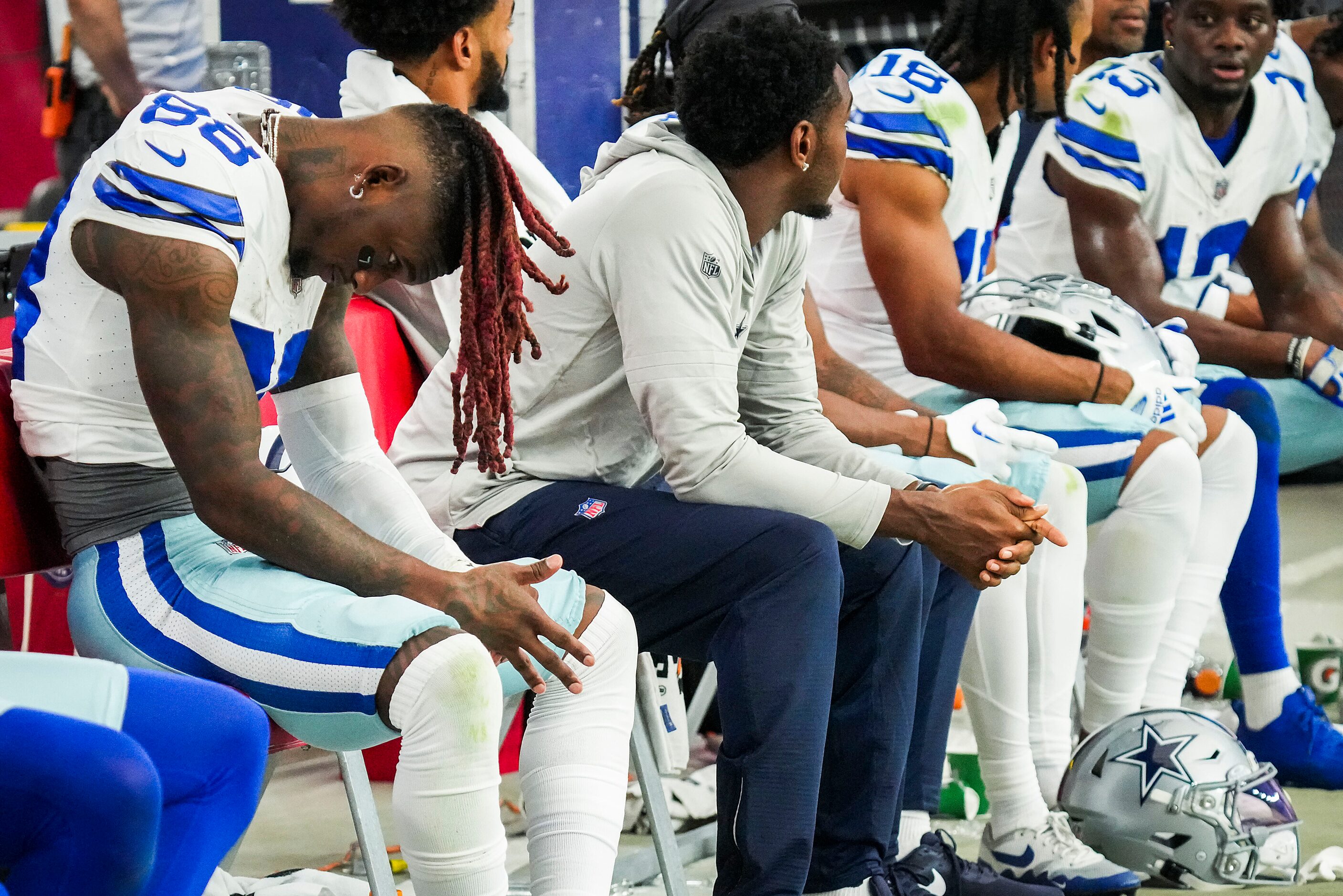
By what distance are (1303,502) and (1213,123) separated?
344 cm

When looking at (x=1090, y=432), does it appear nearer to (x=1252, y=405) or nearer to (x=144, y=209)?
(x=1252, y=405)

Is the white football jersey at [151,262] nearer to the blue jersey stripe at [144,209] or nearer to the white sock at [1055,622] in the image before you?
the blue jersey stripe at [144,209]

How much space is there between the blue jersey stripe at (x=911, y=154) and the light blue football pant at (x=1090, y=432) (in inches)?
16.5

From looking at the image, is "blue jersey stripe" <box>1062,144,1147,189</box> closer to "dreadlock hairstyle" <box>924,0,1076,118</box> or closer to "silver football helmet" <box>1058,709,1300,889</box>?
"dreadlock hairstyle" <box>924,0,1076,118</box>

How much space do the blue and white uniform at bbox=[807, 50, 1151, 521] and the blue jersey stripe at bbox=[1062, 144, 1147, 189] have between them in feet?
1.72

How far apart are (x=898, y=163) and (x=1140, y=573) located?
83 cm

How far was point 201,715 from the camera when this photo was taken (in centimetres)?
144

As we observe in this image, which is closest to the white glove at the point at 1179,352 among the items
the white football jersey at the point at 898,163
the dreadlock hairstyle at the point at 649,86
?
the white football jersey at the point at 898,163

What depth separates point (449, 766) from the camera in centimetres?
151

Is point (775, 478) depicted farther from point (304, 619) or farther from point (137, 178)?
point (137, 178)

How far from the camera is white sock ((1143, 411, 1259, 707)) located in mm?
3051

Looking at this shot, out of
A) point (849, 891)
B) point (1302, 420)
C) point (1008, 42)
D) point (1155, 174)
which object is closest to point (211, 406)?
point (849, 891)

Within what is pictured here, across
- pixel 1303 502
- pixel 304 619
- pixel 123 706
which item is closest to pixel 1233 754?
pixel 304 619

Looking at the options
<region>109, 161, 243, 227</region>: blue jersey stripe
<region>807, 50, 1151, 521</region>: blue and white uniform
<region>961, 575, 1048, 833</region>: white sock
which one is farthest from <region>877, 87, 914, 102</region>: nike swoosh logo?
<region>109, 161, 243, 227</region>: blue jersey stripe
